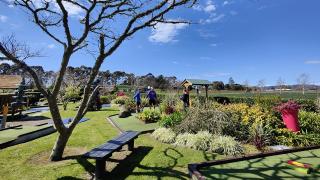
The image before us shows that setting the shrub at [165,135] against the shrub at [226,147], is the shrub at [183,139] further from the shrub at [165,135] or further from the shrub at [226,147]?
the shrub at [226,147]

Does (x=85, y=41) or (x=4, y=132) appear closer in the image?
(x=85, y=41)

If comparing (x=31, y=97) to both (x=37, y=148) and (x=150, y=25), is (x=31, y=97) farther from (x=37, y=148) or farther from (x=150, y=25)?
(x=150, y=25)

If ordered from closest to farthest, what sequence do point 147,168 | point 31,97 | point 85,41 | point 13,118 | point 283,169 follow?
point 283,169
point 147,168
point 85,41
point 13,118
point 31,97

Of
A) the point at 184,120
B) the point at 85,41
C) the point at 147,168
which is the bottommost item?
the point at 147,168

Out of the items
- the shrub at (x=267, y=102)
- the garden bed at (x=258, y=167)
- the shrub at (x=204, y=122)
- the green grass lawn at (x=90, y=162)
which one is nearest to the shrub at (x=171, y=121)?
the shrub at (x=204, y=122)

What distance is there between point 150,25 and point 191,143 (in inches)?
149

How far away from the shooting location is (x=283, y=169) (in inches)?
248

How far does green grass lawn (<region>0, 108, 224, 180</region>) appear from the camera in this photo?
6.50 m

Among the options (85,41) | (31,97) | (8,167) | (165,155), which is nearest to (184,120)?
(165,155)

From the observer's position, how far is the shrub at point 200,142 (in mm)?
8586

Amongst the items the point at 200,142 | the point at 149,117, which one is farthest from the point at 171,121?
the point at 149,117

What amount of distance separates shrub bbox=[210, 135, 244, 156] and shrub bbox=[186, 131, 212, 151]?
7.5 inches

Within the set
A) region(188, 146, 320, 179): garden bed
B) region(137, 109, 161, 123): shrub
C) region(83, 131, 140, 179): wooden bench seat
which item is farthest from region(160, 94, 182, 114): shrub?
region(188, 146, 320, 179): garden bed

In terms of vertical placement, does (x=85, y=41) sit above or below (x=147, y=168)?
above
